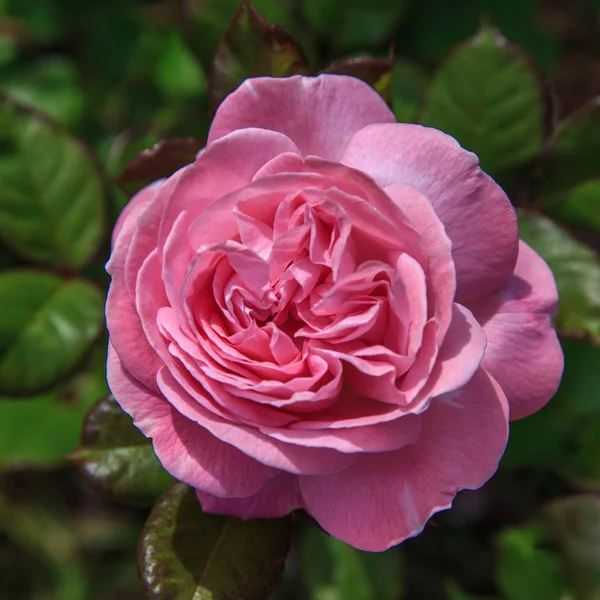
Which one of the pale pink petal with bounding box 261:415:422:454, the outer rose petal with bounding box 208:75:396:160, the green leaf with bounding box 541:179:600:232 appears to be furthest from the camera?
the green leaf with bounding box 541:179:600:232

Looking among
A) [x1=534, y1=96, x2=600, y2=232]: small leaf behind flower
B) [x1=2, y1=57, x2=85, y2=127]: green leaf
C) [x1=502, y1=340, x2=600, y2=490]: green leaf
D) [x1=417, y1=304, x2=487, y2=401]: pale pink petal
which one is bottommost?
[x1=502, y1=340, x2=600, y2=490]: green leaf

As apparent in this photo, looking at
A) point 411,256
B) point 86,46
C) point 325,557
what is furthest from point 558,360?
point 86,46

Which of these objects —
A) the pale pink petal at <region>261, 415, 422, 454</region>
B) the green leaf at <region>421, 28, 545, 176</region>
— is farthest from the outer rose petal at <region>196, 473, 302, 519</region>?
the green leaf at <region>421, 28, 545, 176</region>

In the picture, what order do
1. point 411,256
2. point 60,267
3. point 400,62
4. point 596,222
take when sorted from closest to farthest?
point 411,256, point 596,222, point 60,267, point 400,62

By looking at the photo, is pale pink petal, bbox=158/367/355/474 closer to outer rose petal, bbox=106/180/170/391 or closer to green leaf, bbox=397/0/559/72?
outer rose petal, bbox=106/180/170/391

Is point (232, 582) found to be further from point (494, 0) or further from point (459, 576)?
point (494, 0)

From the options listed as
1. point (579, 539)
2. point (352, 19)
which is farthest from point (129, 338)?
point (352, 19)

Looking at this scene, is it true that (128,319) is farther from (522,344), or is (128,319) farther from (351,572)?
(351,572)

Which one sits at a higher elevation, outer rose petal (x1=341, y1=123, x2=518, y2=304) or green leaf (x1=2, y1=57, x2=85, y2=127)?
outer rose petal (x1=341, y1=123, x2=518, y2=304)
